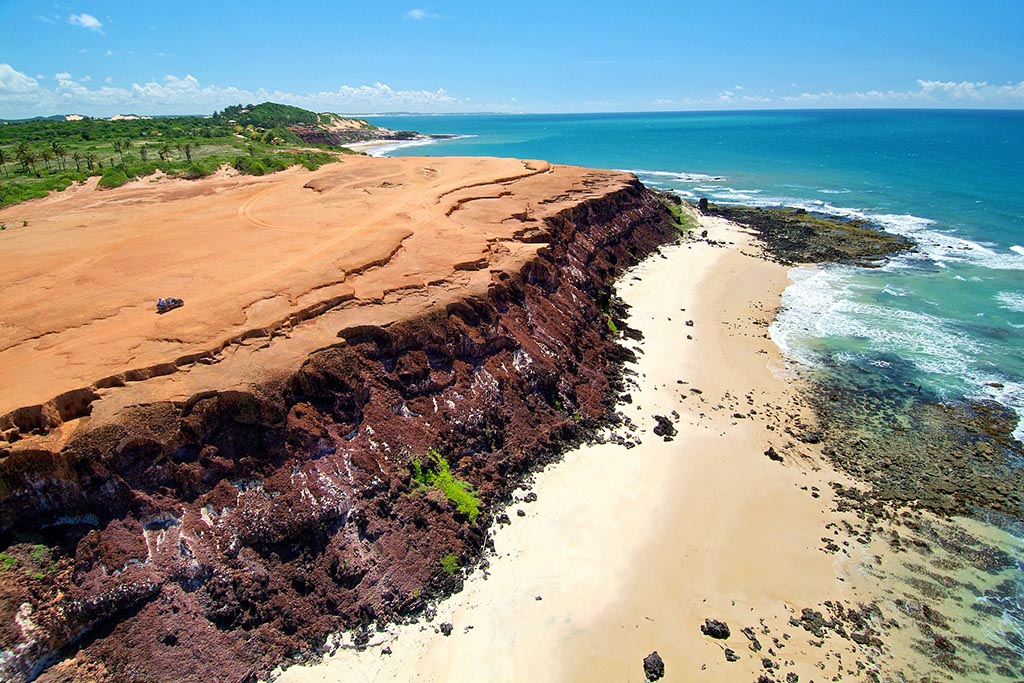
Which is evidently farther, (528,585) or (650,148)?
(650,148)

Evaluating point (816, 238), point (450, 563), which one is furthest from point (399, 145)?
point (450, 563)

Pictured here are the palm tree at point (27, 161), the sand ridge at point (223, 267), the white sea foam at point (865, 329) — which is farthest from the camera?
the palm tree at point (27, 161)

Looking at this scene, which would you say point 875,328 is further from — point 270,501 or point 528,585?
point 270,501

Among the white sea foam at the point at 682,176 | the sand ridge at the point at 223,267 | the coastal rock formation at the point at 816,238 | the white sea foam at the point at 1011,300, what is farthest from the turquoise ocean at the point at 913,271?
the sand ridge at the point at 223,267

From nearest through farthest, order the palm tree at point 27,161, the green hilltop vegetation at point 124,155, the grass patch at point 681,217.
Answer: the green hilltop vegetation at point 124,155 → the palm tree at point 27,161 → the grass patch at point 681,217

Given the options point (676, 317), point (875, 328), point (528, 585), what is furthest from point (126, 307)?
point (875, 328)

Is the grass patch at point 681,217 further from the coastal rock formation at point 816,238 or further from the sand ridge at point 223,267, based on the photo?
the sand ridge at point 223,267

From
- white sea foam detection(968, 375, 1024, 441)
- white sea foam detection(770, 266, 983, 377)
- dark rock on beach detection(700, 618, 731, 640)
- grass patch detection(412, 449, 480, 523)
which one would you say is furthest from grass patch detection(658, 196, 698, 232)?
dark rock on beach detection(700, 618, 731, 640)

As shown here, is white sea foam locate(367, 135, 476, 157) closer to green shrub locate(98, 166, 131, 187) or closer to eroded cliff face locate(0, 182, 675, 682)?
green shrub locate(98, 166, 131, 187)
